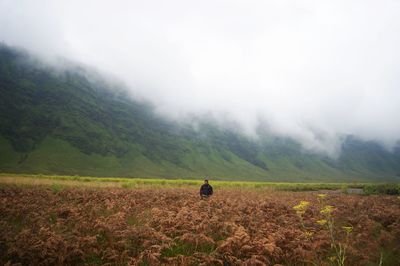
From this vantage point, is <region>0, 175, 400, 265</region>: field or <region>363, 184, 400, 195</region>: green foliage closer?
<region>0, 175, 400, 265</region>: field

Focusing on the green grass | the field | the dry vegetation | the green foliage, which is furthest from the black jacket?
the green foliage

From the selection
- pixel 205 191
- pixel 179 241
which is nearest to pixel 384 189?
pixel 205 191

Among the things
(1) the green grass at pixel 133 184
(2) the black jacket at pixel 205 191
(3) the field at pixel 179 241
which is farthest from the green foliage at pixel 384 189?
(3) the field at pixel 179 241

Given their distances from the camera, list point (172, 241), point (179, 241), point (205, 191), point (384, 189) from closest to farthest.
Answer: point (172, 241), point (179, 241), point (205, 191), point (384, 189)

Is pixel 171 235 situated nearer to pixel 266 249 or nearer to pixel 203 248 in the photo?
pixel 203 248

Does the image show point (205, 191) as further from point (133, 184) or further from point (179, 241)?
point (133, 184)

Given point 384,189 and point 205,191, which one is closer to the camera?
point 205,191

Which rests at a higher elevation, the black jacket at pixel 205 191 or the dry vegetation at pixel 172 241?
the black jacket at pixel 205 191

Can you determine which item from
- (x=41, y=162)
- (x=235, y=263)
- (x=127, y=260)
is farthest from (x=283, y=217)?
(x=41, y=162)

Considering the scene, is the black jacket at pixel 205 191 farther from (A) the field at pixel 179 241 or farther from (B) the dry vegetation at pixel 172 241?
(B) the dry vegetation at pixel 172 241

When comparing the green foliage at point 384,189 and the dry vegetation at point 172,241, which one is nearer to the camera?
the dry vegetation at point 172,241

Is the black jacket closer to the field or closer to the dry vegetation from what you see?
the field

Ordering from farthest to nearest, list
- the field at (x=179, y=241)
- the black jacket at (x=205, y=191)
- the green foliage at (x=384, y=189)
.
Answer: the green foliage at (x=384, y=189)
the black jacket at (x=205, y=191)
the field at (x=179, y=241)

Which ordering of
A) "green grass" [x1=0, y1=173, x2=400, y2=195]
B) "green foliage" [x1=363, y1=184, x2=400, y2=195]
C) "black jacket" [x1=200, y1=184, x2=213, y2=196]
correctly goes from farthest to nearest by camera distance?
"green foliage" [x1=363, y1=184, x2=400, y2=195]
"green grass" [x1=0, y1=173, x2=400, y2=195]
"black jacket" [x1=200, y1=184, x2=213, y2=196]
